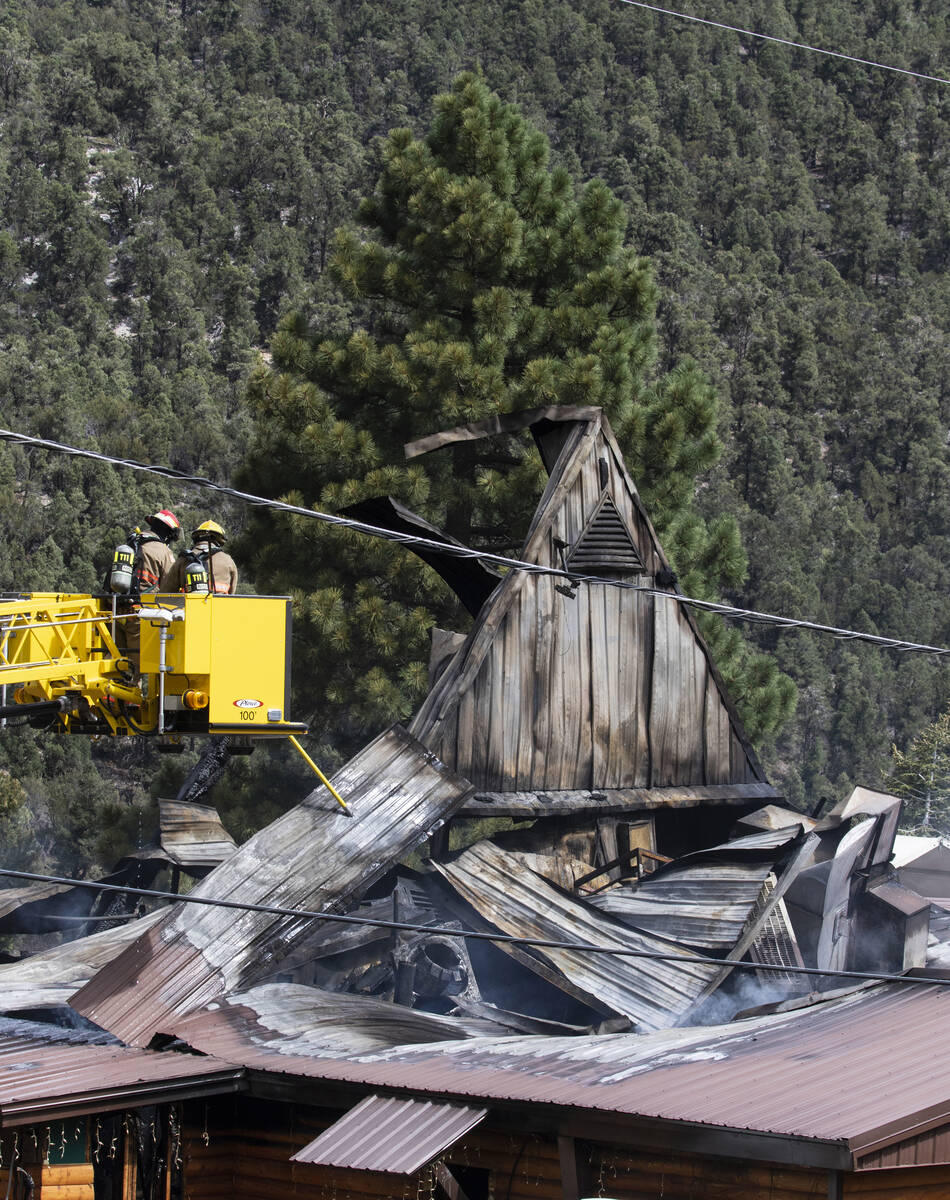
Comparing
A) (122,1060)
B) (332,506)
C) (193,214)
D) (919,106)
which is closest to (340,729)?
(332,506)

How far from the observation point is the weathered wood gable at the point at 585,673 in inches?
655

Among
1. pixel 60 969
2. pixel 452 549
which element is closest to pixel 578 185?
pixel 452 549

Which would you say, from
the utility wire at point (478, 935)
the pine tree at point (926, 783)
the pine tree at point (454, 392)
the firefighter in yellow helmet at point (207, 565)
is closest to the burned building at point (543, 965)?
the utility wire at point (478, 935)

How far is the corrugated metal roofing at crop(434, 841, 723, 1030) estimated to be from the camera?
14.0 metres

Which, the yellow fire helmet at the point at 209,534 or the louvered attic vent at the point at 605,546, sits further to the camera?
the louvered attic vent at the point at 605,546

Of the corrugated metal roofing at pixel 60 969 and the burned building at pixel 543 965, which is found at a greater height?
the burned building at pixel 543 965

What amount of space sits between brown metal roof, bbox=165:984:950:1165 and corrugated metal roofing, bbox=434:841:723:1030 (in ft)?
3.88

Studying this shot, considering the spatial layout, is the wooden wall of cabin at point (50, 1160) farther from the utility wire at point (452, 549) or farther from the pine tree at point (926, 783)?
the pine tree at point (926, 783)

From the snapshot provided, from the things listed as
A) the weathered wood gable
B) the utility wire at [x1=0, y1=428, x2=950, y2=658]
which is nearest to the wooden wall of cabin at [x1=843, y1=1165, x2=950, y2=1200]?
the utility wire at [x1=0, y1=428, x2=950, y2=658]

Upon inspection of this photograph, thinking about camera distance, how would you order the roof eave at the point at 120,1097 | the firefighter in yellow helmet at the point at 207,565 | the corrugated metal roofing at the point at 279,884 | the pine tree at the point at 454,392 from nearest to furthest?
the roof eave at the point at 120,1097 → the corrugated metal roofing at the point at 279,884 → the firefighter in yellow helmet at the point at 207,565 → the pine tree at the point at 454,392

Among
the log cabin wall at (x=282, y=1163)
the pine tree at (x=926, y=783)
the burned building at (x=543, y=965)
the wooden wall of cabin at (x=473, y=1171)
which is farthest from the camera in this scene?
the pine tree at (x=926, y=783)

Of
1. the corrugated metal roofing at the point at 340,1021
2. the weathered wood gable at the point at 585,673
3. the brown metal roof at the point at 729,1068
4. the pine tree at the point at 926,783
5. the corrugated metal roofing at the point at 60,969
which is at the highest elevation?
the weathered wood gable at the point at 585,673

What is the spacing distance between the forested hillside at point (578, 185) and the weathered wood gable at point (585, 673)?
9243 mm

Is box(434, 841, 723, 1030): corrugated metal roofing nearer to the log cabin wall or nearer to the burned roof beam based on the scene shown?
the log cabin wall
